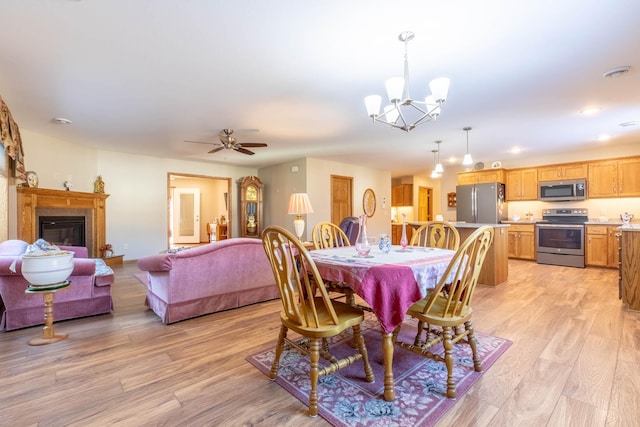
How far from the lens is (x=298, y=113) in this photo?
12.1 ft

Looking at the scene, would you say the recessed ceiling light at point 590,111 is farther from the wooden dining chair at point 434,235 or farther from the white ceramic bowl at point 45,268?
the white ceramic bowl at point 45,268

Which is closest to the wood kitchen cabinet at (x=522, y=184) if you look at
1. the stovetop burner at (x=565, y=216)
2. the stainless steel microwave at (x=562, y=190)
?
the stainless steel microwave at (x=562, y=190)

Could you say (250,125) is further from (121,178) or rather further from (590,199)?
(590,199)

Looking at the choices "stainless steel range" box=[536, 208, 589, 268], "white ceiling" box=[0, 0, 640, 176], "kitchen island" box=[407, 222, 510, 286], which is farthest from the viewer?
"stainless steel range" box=[536, 208, 589, 268]

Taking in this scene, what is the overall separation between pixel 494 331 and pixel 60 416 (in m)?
3.03

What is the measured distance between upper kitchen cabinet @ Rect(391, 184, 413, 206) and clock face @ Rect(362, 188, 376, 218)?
6.13ft

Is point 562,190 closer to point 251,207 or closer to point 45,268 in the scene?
point 251,207

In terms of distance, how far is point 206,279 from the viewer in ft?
9.72

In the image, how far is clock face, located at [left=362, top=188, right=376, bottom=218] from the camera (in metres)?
7.84

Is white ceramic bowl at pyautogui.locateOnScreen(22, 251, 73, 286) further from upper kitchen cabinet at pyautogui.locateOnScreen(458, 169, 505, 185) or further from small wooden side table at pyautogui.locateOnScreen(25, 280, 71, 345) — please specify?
upper kitchen cabinet at pyautogui.locateOnScreen(458, 169, 505, 185)

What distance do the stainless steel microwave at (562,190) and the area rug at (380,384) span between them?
5250 mm

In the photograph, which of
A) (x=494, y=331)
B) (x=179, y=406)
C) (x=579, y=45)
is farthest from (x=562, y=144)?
(x=179, y=406)

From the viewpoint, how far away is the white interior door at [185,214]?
9.92 metres

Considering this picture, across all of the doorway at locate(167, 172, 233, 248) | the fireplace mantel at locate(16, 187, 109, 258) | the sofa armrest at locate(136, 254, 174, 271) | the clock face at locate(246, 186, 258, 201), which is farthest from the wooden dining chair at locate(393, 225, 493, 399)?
the doorway at locate(167, 172, 233, 248)
